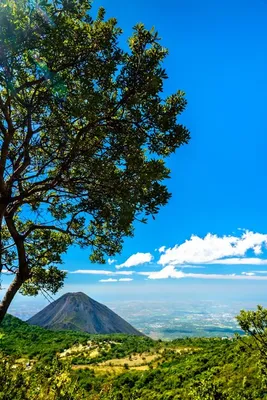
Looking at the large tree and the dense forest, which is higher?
the large tree

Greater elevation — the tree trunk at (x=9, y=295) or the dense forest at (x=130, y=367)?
the tree trunk at (x=9, y=295)

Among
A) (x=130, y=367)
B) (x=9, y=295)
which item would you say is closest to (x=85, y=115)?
(x=9, y=295)

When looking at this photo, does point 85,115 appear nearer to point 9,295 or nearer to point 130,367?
point 9,295

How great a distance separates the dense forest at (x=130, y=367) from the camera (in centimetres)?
918

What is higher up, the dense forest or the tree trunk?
the tree trunk

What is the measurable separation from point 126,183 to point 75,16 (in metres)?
5.29

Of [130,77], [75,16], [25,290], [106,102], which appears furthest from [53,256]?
[75,16]

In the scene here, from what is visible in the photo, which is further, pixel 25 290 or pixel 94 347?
pixel 94 347

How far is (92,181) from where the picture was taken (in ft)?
32.5

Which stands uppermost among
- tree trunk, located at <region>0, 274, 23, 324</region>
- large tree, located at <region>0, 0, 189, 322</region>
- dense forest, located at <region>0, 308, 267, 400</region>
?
large tree, located at <region>0, 0, 189, 322</region>

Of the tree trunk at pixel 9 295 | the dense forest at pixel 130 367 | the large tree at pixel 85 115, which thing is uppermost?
the large tree at pixel 85 115

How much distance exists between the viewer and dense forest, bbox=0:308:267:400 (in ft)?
30.1

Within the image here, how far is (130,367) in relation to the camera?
111250 millimetres

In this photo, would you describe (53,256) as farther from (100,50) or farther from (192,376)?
(192,376)
